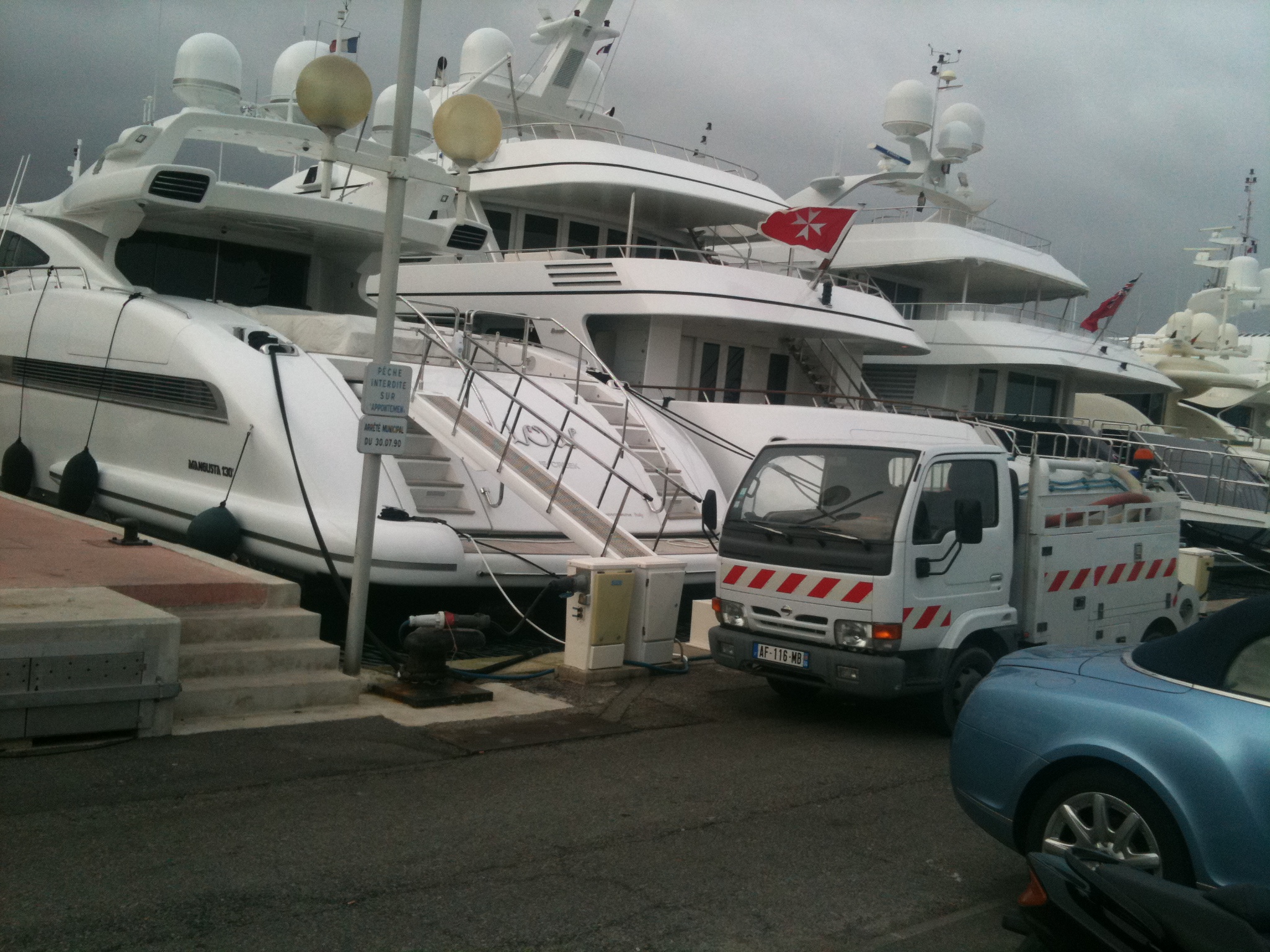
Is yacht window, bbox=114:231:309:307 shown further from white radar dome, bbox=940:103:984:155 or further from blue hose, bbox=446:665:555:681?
white radar dome, bbox=940:103:984:155

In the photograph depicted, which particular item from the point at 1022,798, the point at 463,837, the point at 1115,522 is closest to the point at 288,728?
the point at 463,837

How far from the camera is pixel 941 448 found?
8.21 meters

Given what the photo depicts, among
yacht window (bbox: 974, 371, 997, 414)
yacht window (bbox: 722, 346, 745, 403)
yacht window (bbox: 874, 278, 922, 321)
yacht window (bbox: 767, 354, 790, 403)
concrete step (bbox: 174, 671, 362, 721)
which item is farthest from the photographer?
yacht window (bbox: 874, 278, 922, 321)

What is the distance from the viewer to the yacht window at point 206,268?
14.3 m

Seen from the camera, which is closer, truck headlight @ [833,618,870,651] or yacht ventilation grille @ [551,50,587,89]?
truck headlight @ [833,618,870,651]

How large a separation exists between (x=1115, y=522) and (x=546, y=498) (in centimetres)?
490

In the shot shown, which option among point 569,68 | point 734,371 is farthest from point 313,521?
point 569,68

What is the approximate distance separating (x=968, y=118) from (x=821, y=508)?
908 inches

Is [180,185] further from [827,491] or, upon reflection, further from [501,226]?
[501,226]

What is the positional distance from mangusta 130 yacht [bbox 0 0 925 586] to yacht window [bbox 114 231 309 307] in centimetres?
3

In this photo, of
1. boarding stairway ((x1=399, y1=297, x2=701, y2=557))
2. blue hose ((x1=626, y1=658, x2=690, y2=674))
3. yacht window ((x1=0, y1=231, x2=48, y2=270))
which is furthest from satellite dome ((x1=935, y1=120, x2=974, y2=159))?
blue hose ((x1=626, y1=658, x2=690, y2=674))

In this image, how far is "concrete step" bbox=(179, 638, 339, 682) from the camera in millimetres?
7332

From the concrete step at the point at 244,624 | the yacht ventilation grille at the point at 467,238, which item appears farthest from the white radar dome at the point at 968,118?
the concrete step at the point at 244,624

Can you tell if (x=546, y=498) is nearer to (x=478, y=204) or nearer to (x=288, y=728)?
(x=288, y=728)
